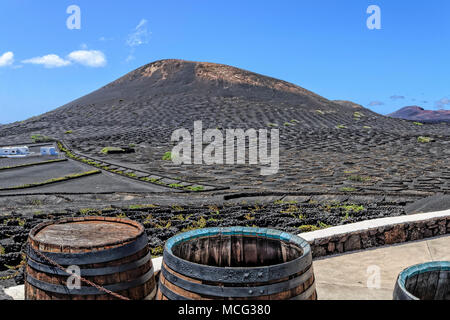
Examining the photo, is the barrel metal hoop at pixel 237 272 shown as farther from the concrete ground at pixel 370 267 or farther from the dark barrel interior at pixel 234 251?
the concrete ground at pixel 370 267

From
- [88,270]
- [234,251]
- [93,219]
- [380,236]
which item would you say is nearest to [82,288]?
[88,270]

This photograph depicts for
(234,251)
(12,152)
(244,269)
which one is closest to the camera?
(244,269)

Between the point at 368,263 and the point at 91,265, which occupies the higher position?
the point at 91,265

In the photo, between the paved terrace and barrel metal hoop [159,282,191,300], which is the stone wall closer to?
the paved terrace

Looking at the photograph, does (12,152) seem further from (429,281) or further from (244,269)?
(429,281)

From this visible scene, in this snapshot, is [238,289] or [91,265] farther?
[91,265]

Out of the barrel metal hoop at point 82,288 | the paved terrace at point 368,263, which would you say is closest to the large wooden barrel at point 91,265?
the barrel metal hoop at point 82,288

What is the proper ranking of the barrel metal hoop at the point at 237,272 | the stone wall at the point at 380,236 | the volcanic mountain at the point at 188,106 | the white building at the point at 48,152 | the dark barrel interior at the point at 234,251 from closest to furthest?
1. the barrel metal hoop at the point at 237,272
2. the dark barrel interior at the point at 234,251
3. the stone wall at the point at 380,236
4. the white building at the point at 48,152
5. the volcanic mountain at the point at 188,106
